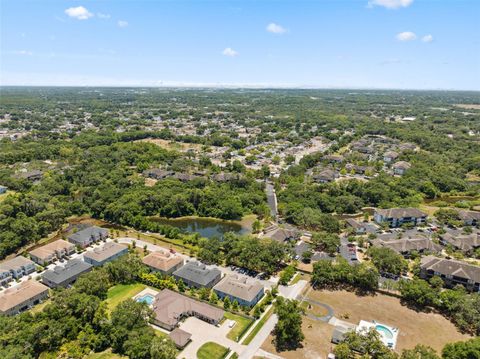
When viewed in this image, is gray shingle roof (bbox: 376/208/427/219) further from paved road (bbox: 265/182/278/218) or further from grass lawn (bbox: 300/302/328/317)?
grass lawn (bbox: 300/302/328/317)

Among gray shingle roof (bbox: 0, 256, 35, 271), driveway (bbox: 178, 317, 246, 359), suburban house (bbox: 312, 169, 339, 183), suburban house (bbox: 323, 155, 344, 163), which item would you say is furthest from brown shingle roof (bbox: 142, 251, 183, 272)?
suburban house (bbox: 323, 155, 344, 163)

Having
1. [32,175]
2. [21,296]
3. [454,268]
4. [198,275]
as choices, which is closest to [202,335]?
[198,275]

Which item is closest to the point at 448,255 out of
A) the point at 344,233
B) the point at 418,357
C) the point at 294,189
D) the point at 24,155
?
the point at 344,233

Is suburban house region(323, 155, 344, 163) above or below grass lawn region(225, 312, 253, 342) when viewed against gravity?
above

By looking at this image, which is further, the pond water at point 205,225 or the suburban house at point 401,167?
the suburban house at point 401,167

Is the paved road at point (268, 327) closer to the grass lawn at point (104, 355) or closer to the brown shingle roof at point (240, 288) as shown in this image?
the brown shingle roof at point (240, 288)

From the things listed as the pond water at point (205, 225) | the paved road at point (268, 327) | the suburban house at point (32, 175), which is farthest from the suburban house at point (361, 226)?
the suburban house at point (32, 175)

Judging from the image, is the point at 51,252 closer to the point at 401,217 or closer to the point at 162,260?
the point at 162,260
